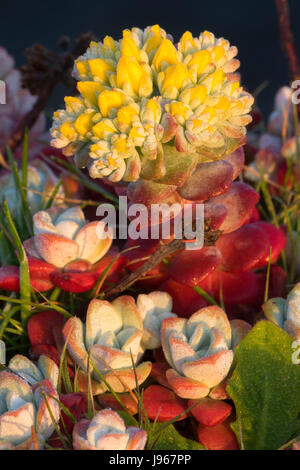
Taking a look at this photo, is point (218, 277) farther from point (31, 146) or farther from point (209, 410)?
point (31, 146)

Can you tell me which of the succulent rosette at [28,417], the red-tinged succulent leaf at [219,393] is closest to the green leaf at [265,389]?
the red-tinged succulent leaf at [219,393]

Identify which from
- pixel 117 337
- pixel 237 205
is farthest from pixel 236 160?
pixel 117 337

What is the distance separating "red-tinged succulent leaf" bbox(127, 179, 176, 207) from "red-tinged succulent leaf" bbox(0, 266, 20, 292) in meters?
0.11

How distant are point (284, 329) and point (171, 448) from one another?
106 mm

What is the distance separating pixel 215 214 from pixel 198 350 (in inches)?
3.5

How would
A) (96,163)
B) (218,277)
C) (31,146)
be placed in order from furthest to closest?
1. (31,146)
2. (218,277)
3. (96,163)

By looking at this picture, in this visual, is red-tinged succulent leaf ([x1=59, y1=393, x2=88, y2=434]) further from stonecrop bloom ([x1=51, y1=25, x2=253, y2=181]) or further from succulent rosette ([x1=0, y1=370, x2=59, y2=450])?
stonecrop bloom ([x1=51, y1=25, x2=253, y2=181])

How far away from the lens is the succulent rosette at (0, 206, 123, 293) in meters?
0.42

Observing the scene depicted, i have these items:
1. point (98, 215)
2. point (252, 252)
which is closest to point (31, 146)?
point (98, 215)

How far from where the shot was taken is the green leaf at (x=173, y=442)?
1.17 feet

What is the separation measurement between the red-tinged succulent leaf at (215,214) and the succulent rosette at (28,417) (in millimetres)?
147

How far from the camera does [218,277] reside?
1.49 ft

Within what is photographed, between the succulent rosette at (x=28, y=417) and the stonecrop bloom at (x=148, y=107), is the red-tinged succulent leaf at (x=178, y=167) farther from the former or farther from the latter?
the succulent rosette at (x=28, y=417)

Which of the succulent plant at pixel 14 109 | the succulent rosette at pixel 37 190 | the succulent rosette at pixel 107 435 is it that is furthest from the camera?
the succulent plant at pixel 14 109
